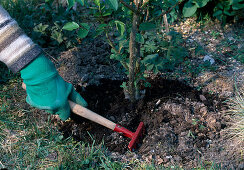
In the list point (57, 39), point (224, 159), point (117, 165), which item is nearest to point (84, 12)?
point (57, 39)

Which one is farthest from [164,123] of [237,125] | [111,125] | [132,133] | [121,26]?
[121,26]

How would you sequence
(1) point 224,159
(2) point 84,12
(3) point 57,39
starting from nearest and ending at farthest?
(1) point 224,159 < (3) point 57,39 < (2) point 84,12

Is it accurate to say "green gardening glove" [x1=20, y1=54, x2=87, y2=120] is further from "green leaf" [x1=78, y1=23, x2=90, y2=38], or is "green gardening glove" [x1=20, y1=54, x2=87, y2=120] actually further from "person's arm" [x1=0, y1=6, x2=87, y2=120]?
"green leaf" [x1=78, y1=23, x2=90, y2=38]

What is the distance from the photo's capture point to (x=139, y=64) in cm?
208

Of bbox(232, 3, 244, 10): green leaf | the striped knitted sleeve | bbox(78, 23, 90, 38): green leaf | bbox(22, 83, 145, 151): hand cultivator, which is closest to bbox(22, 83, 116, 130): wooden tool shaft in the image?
bbox(22, 83, 145, 151): hand cultivator

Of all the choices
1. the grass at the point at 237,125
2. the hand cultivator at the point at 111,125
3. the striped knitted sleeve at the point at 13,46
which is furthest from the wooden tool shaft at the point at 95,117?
the grass at the point at 237,125

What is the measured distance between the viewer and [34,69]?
1.94 metres

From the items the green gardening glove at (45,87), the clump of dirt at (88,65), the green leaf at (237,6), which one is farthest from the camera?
the green leaf at (237,6)

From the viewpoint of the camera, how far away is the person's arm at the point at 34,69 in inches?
72.6

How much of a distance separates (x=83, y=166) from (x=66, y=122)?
0.51 meters

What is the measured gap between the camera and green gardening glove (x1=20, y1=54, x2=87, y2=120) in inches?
76.7

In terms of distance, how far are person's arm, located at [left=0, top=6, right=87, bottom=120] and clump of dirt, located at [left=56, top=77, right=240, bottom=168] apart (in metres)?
0.26

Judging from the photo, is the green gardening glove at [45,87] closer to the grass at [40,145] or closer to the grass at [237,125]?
the grass at [40,145]

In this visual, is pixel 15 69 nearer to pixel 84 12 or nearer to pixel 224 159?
pixel 224 159
